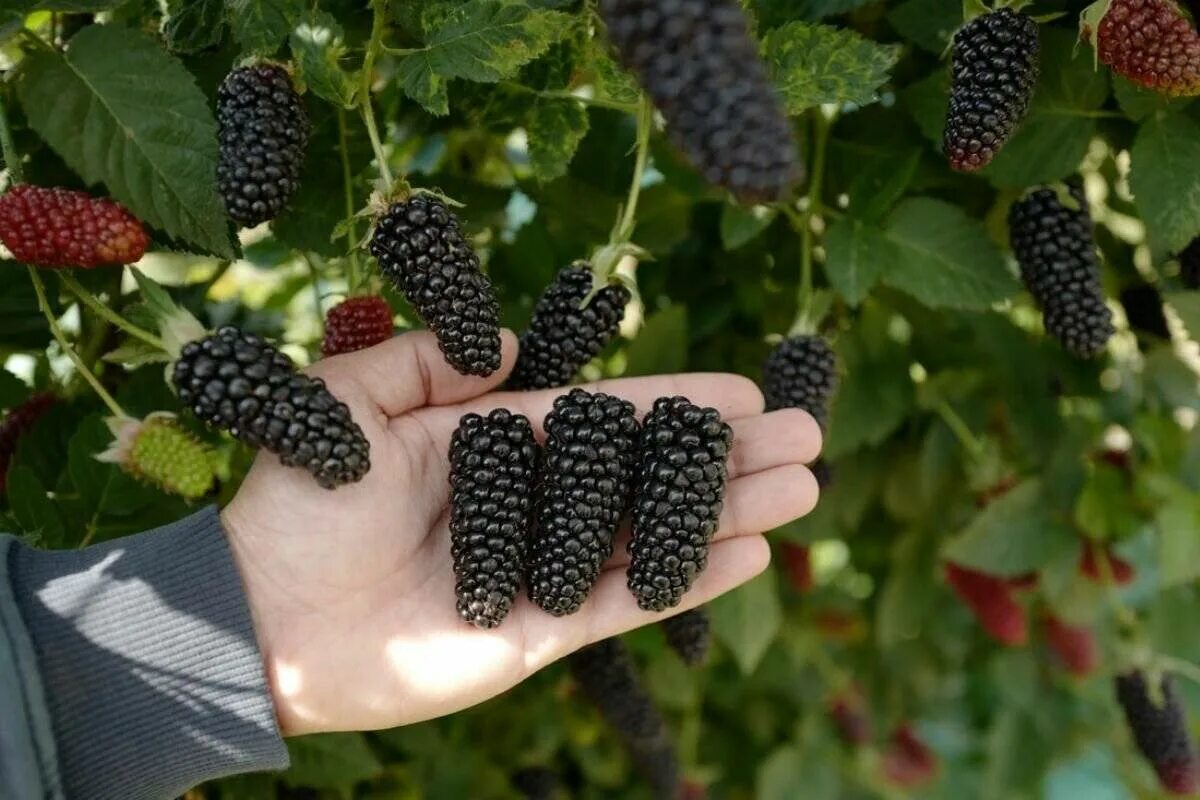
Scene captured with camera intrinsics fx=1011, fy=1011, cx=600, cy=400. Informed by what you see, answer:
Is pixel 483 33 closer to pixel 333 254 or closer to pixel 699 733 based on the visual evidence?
pixel 333 254

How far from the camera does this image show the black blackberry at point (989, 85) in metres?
0.94

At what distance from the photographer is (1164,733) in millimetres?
1599

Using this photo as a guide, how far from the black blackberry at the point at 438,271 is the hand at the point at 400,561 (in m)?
0.14

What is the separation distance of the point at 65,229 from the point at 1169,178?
1.14 m

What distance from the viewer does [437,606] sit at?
1.12 m

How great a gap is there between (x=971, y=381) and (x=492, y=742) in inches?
43.2

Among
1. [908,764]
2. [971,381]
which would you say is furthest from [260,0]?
[908,764]

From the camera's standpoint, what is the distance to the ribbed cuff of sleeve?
3.22 ft

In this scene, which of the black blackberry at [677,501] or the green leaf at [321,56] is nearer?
the green leaf at [321,56]

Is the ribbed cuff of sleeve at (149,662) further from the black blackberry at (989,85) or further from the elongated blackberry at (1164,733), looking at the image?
the elongated blackberry at (1164,733)

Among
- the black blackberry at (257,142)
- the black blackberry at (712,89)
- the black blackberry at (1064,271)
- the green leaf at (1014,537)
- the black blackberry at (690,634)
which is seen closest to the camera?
the black blackberry at (712,89)

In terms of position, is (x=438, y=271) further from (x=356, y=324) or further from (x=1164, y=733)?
(x=1164, y=733)

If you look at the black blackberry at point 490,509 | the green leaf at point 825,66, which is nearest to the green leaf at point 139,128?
the black blackberry at point 490,509

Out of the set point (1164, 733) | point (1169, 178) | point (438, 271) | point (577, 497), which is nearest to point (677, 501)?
point (577, 497)
